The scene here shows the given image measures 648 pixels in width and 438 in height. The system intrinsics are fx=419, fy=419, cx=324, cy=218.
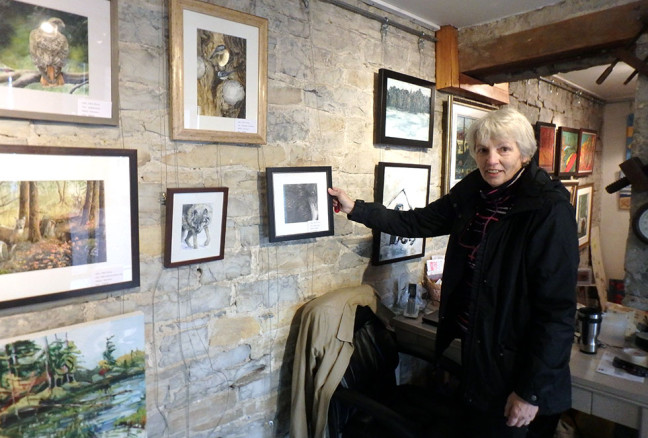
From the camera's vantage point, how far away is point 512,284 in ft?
4.84

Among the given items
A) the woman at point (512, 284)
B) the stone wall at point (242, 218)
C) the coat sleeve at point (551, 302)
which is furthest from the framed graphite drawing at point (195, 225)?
the coat sleeve at point (551, 302)

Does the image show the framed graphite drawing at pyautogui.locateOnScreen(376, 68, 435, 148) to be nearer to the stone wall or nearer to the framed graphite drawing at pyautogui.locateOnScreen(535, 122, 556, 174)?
the stone wall

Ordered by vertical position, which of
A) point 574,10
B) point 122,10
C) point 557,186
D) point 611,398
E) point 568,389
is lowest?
point 611,398

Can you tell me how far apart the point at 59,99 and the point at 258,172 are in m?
0.76

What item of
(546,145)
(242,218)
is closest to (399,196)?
(242,218)

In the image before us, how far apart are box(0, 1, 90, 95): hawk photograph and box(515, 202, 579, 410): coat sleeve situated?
158 cm

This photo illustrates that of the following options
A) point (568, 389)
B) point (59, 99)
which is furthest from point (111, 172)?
point (568, 389)

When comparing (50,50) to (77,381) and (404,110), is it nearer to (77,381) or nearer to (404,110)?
(77,381)

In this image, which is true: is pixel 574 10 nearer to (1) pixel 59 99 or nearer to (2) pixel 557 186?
(2) pixel 557 186

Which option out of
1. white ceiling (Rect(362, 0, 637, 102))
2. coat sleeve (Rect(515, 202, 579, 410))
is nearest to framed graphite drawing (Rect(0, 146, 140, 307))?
coat sleeve (Rect(515, 202, 579, 410))

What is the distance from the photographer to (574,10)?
2.13 m

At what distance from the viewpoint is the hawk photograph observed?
3.92 feet

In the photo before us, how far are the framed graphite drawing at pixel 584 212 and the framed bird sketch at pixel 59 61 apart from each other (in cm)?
452

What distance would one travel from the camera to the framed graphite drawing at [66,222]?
4.05ft
